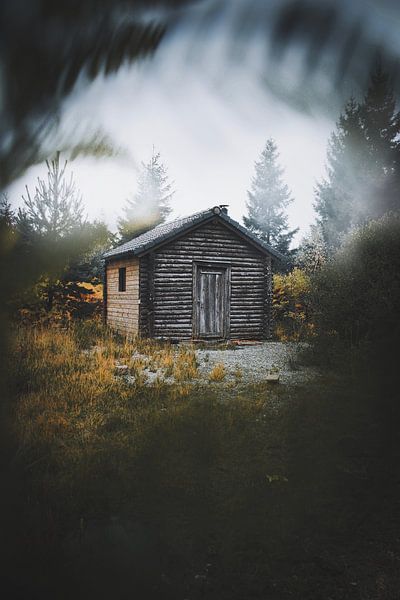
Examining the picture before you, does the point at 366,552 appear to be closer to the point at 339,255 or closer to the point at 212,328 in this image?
the point at 339,255

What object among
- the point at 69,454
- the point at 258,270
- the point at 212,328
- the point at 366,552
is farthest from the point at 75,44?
the point at 258,270

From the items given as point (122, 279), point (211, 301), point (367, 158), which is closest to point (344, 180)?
point (367, 158)

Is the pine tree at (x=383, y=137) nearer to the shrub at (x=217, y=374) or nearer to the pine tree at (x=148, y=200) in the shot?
the pine tree at (x=148, y=200)

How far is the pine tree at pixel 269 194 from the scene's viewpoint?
2.35ft

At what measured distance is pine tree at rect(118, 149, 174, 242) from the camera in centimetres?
68

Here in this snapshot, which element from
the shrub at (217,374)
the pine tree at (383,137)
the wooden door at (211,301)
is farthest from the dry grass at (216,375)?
the wooden door at (211,301)

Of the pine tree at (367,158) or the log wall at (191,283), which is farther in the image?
the log wall at (191,283)

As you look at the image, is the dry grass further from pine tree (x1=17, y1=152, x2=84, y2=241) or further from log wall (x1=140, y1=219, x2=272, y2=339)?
log wall (x1=140, y1=219, x2=272, y2=339)

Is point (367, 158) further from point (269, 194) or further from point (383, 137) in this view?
point (269, 194)

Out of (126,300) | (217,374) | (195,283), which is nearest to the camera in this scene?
(217,374)

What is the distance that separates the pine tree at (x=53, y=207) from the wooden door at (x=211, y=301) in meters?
11.0

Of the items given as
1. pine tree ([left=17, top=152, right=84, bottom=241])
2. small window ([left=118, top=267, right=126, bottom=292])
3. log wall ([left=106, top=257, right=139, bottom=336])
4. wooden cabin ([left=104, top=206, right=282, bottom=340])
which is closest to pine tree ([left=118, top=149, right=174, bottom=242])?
pine tree ([left=17, top=152, right=84, bottom=241])

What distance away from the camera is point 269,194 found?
73 centimetres

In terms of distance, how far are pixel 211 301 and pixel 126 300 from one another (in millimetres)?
2477
